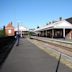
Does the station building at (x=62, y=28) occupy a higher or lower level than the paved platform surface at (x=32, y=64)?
higher

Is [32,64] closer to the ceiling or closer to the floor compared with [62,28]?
closer to the floor

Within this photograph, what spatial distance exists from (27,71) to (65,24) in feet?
178

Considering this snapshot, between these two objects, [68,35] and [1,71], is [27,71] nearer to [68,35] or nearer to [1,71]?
[1,71]

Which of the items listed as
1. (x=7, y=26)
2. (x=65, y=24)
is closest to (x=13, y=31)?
(x=7, y=26)

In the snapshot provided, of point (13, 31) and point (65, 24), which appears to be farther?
point (13, 31)

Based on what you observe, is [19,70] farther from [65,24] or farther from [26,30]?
[26,30]

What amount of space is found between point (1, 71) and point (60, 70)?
9.07 ft

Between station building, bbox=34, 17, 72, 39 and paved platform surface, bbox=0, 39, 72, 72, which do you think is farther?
station building, bbox=34, 17, 72, 39

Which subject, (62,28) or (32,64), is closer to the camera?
(32,64)

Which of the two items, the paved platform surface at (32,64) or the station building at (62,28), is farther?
the station building at (62,28)

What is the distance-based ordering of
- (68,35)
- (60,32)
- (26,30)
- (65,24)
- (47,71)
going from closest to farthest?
1. (47,71)
2. (65,24)
3. (68,35)
4. (60,32)
5. (26,30)

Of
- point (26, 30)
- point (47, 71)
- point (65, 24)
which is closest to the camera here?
point (47, 71)

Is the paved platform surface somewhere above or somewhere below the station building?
below

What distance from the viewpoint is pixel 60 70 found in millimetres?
11062
